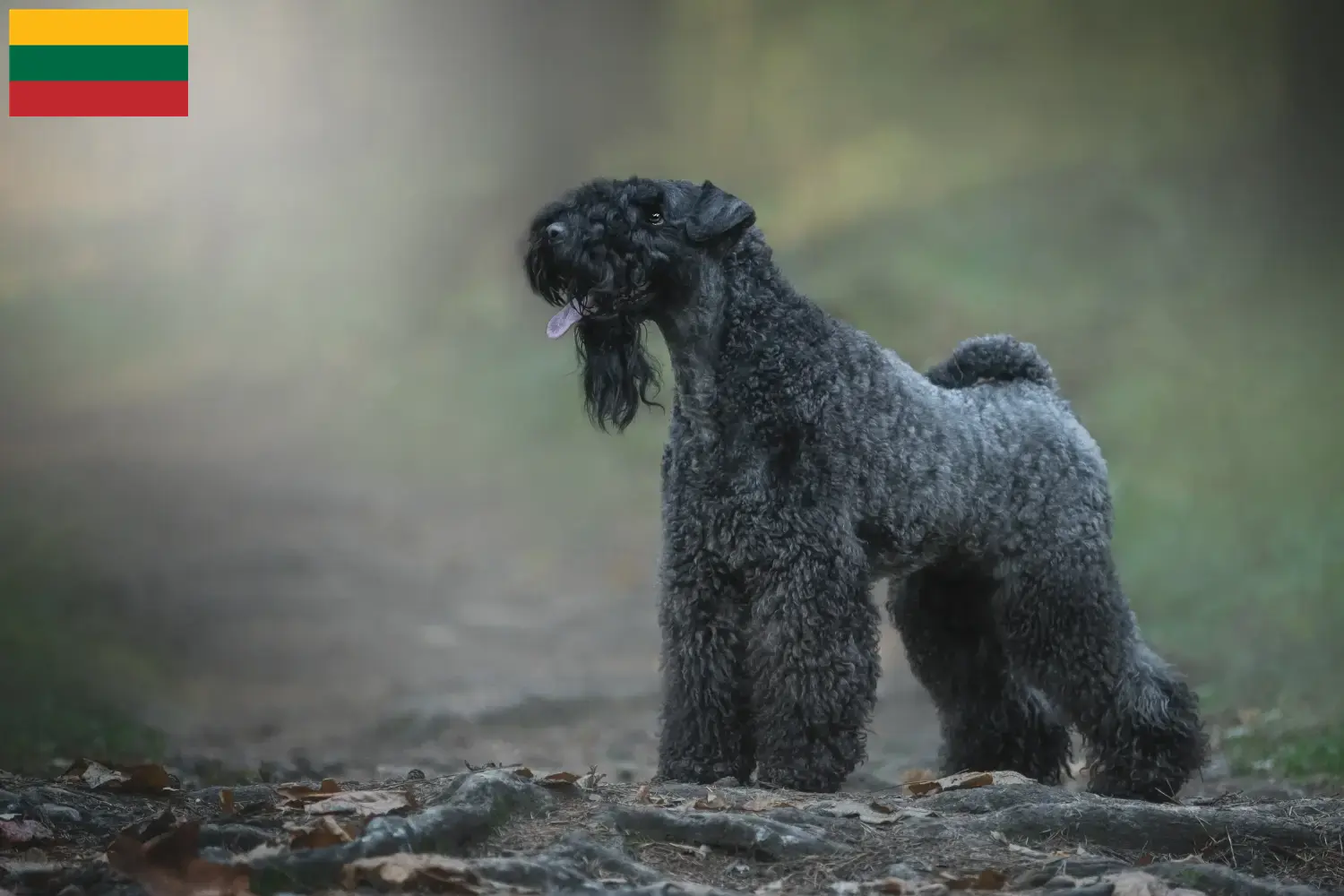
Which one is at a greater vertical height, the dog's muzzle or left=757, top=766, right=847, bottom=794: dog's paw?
the dog's muzzle

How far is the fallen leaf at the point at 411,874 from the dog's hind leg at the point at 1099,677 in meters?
3.16

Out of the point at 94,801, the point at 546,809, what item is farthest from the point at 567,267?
the point at 94,801

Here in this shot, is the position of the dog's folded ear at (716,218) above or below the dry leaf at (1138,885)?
above

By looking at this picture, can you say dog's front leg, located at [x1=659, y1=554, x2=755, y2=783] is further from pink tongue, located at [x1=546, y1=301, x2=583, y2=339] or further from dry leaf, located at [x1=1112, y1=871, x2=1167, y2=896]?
dry leaf, located at [x1=1112, y1=871, x2=1167, y2=896]

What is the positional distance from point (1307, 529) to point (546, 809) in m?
6.45

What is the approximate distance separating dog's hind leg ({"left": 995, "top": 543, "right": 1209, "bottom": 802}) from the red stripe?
613cm

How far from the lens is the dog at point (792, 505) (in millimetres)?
4926

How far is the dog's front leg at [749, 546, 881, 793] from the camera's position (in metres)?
4.90

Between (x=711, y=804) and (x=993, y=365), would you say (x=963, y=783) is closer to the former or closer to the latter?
(x=711, y=804)

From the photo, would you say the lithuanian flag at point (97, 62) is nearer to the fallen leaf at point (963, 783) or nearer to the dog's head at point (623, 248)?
the dog's head at point (623, 248)

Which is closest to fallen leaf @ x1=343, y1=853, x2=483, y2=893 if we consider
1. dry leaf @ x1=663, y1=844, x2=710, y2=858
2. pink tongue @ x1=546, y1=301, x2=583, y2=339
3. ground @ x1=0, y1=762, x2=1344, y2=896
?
ground @ x1=0, y1=762, x2=1344, y2=896

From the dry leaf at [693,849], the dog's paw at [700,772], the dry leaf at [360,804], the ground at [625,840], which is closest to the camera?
the ground at [625,840]

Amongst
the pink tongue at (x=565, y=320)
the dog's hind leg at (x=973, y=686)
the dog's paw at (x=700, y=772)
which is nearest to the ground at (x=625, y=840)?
the dog's paw at (x=700, y=772)

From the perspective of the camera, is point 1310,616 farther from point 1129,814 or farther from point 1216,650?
point 1129,814
